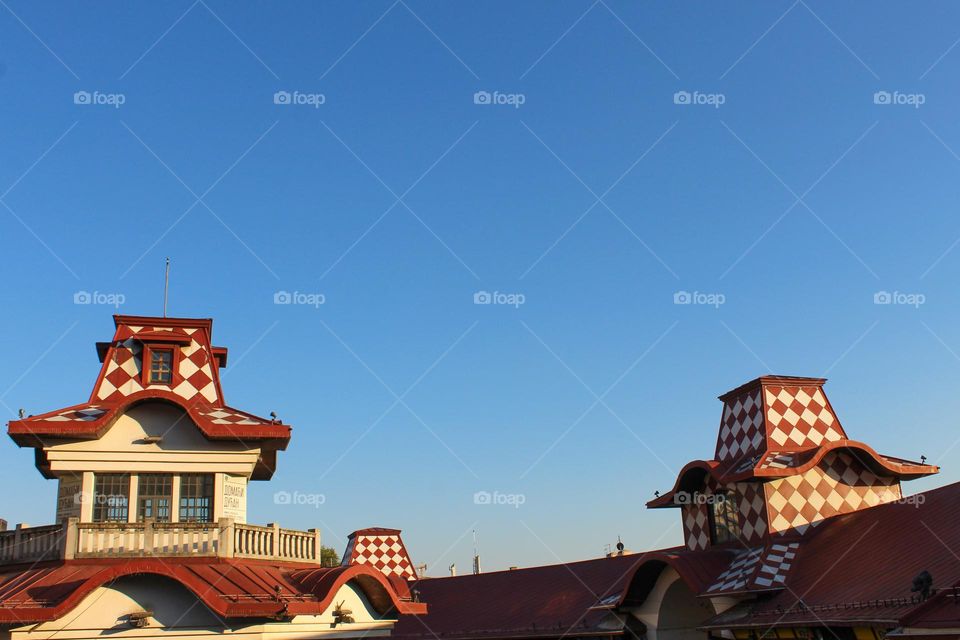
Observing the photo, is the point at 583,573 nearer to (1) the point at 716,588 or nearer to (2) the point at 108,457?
(1) the point at 716,588

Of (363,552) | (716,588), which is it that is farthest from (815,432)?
(363,552)

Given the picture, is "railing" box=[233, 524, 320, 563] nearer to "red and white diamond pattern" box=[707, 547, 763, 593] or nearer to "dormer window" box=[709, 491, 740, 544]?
"red and white diamond pattern" box=[707, 547, 763, 593]

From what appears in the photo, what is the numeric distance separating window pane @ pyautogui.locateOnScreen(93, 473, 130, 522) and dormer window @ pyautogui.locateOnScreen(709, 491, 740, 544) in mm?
15060

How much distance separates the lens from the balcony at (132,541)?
17.0m

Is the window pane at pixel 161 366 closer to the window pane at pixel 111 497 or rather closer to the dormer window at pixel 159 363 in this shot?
the dormer window at pixel 159 363

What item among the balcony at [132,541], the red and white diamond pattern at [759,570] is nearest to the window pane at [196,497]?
the balcony at [132,541]

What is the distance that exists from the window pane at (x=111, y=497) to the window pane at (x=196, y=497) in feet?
3.58

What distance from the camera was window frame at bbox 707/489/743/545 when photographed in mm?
23594

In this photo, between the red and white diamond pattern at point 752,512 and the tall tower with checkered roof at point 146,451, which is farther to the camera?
the red and white diamond pattern at point 752,512

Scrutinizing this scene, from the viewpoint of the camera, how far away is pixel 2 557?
1789 cm

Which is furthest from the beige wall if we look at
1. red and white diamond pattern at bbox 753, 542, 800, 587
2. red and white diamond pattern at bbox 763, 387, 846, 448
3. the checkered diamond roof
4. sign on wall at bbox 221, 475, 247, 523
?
red and white diamond pattern at bbox 763, 387, 846, 448

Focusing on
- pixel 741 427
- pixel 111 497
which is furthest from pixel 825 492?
pixel 111 497

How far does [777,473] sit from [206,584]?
531 inches

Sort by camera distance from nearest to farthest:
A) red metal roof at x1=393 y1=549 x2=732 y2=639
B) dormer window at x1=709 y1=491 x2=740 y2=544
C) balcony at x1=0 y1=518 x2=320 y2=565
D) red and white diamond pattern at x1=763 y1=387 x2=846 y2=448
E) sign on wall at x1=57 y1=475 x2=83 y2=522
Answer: balcony at x1=0 y1=518 x2=320 y2=565 → sign on wall at x1=57 y1=475 x2=83 y2=522 → red metal roof at x1=393 y1=549 x2=732 y2=639 → dormer window at x1=709 y1=491 x2=740 y2=544 → red and white diamond pattern at x1=763 y1=387 x2=846 y2=448
